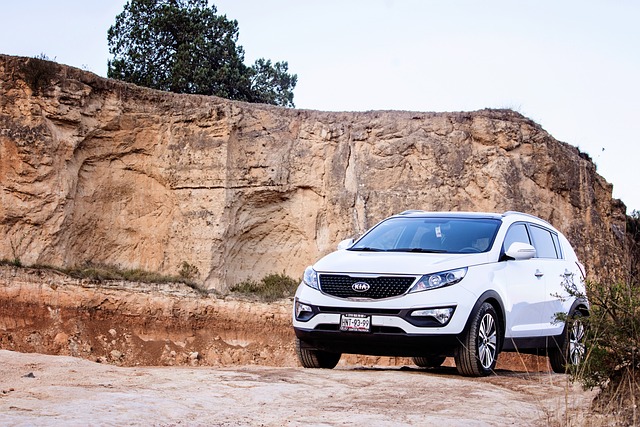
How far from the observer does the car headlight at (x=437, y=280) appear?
9.92 metres

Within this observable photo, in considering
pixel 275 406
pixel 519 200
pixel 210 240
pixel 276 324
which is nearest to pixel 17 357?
pixel 275 406

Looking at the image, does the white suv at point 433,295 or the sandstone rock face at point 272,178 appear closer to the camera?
the white suv at point 433,295


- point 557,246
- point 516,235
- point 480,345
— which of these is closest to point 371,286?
point 480,345

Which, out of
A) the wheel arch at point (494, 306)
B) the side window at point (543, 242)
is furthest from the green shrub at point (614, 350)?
the side window at point (543, 242)

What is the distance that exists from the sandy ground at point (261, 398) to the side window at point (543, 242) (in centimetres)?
255

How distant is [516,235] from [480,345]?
76.2 inches

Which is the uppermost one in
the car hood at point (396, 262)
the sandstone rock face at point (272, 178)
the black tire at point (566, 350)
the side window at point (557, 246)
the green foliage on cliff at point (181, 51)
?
the green foliage on cliff at point (181, 51)

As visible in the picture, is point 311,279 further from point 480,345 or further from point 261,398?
point 261,398

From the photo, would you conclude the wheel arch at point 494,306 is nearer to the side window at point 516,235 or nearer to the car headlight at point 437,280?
the car headlight at point 437,280

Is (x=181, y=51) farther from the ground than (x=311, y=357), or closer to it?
farther from the ground

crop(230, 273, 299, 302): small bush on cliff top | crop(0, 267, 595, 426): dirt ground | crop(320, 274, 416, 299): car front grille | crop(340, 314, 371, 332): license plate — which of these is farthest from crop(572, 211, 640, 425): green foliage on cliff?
crop(230, 273, 299, 302): small bush on cliff top

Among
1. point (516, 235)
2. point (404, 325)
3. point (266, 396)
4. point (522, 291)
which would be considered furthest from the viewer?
point (516, 235)

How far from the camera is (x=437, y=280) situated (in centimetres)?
→ 998

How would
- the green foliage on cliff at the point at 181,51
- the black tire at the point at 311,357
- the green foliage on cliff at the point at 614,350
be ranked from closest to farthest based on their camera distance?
1. the green foliage on cliff at the point at 614,350
2. the black tire at the point at 311,357
3. the green foliage on cliff at the point at 181,51
